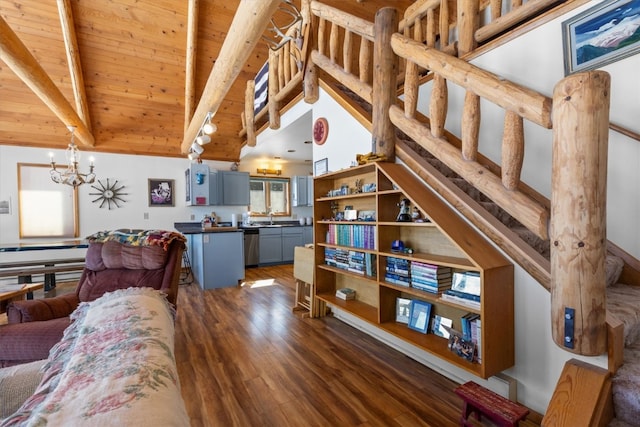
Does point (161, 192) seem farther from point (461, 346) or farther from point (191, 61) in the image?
point (461, 346)

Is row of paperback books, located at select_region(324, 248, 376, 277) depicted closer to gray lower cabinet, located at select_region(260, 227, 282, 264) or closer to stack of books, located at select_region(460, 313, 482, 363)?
stack of books, located at select_region(460, 313, 482, 363)

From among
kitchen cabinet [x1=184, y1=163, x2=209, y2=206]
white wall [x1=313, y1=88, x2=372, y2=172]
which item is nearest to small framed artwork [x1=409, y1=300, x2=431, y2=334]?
white wall [x1=313, y1=88, x2=372, y2=172]

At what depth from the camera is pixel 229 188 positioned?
20.9ft

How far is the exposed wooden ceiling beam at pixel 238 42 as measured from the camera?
189 centimetres

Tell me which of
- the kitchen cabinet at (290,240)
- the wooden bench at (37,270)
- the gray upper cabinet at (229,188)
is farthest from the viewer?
the kitchen cabinet at (290,240)

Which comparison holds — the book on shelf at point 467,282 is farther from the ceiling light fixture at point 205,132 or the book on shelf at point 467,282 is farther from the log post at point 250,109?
the log post at point 250,109

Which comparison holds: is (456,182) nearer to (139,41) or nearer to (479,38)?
(479,38)

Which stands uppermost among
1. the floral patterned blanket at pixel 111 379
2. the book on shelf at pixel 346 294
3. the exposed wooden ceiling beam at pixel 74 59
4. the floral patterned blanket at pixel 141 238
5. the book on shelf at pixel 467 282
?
the exposed wooden ceiling beam at pixel 74 59

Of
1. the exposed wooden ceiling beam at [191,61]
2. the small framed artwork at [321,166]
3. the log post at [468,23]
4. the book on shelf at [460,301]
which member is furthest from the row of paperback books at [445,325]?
the exposed wooden ceiling beam at [191,61]

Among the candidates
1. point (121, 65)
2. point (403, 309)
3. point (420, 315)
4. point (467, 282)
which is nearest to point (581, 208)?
point (467, 282)

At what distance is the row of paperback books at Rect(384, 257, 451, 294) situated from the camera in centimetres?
205

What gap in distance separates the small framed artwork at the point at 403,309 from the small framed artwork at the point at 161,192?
17.4 feet

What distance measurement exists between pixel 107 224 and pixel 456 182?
608 centimetres

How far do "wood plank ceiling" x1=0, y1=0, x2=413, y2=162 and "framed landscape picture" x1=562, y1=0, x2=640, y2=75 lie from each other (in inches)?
134
